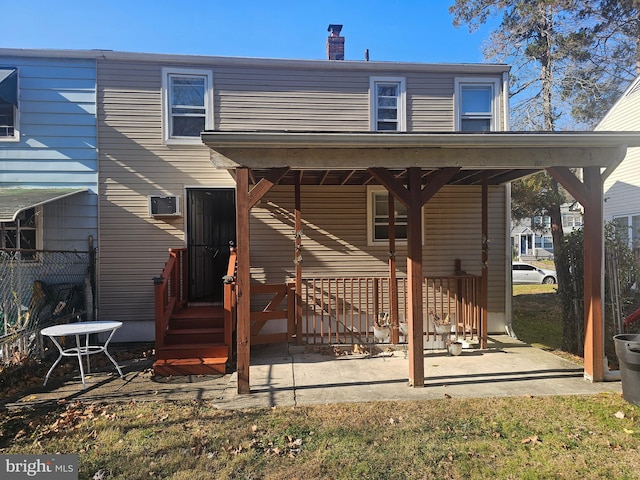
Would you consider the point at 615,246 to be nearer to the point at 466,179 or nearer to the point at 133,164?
the point at 466,179

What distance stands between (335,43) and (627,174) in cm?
919

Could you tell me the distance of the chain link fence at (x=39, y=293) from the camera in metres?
5.62

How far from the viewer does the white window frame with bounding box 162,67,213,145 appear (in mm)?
7105

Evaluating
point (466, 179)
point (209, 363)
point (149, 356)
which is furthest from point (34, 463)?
point (466, 179)

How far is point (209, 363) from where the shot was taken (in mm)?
5426

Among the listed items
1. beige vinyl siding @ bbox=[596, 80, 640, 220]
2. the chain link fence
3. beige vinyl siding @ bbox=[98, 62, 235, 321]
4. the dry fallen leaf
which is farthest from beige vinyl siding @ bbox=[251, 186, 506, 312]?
beige vinyl siding @ bbox=[596, 80, 640, 220]

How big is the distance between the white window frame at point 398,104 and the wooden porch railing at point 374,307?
9.87 feet

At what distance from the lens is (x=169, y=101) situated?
282 inches

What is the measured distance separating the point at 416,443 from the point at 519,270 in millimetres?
16697

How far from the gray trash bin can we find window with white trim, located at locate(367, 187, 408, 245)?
373cm

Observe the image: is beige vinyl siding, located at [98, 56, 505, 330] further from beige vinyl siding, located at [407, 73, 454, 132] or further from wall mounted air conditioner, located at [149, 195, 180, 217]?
wall mounted air conditioner, located at [149, 195, 180, 217]

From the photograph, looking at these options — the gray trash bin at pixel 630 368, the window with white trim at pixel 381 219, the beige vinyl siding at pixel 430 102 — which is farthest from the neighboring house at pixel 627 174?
the gray trash bin at pixel 630 368

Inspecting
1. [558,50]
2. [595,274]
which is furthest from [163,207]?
[558,50]

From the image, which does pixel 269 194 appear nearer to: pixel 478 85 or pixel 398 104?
pixel 398 104
